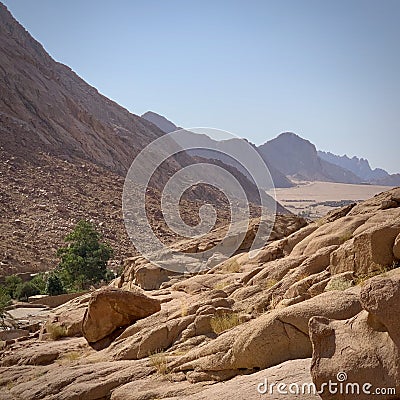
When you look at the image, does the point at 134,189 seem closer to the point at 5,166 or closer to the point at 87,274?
the point at 5,166

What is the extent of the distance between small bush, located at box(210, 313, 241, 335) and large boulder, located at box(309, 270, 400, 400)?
3.72 metres

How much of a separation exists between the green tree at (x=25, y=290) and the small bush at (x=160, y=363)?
73.5 ft

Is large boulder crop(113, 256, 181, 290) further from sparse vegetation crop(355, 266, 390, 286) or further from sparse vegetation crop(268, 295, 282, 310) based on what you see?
sparse vegetation crop(355, 266, 390, 286)

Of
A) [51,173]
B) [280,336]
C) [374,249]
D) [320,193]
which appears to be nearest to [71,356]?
[280,336]

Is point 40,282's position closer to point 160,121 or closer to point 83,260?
Result: point 83,260

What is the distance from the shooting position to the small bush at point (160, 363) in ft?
26.4

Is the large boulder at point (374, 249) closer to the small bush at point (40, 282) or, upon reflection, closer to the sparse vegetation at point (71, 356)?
the sparse vegetation at point (71, 356)

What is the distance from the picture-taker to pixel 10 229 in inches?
1390

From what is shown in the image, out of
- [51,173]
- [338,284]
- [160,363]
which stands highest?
[51,173]

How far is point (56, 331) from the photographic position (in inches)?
537

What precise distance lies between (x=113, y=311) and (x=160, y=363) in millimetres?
3860

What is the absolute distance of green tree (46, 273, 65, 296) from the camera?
97.1 feet

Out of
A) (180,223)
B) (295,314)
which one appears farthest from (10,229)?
(295,314)

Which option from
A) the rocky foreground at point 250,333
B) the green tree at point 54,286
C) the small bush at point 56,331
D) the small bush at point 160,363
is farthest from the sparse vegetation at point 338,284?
the green tree at point 54,286
